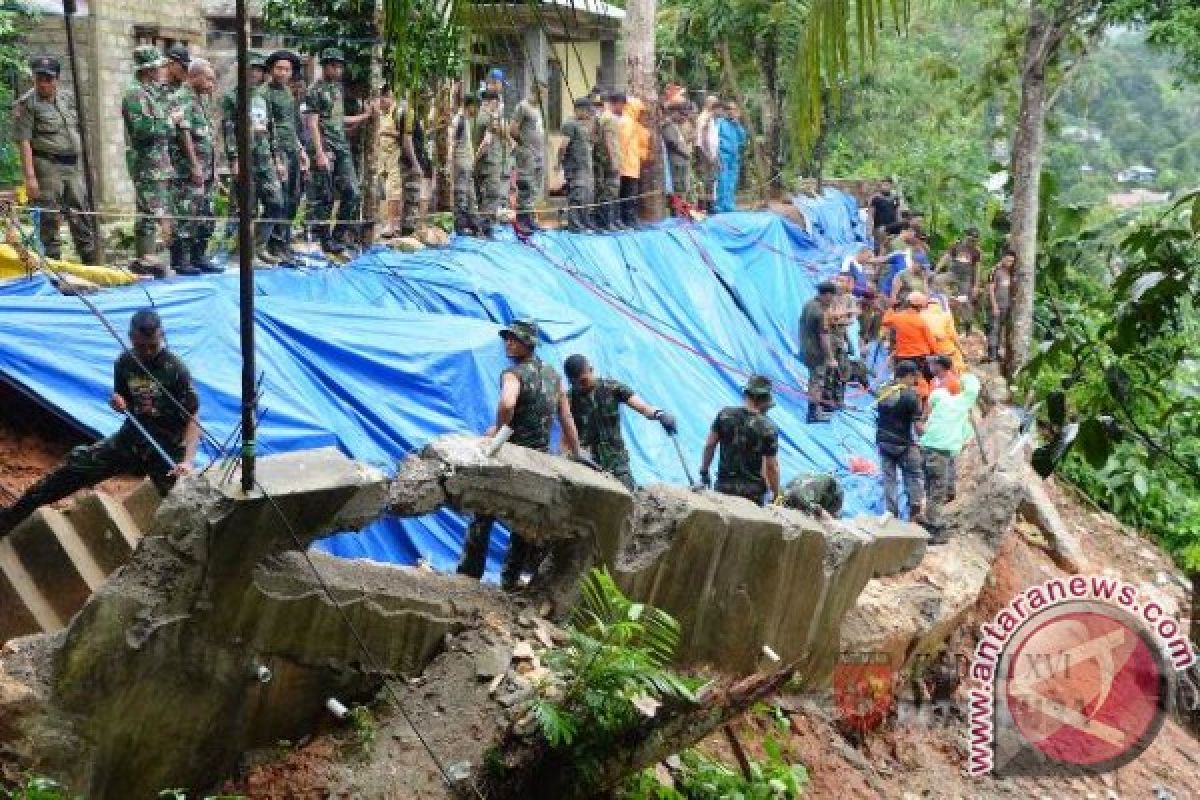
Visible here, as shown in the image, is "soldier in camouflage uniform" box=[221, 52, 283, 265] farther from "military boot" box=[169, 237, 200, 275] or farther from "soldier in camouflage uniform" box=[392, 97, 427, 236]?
"soldier in camouflage uniform" box=[392, 97, 427, 236]

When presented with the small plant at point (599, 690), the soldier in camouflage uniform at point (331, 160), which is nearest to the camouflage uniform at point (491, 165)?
the soldier in camouflage uniform at point (331, 160)

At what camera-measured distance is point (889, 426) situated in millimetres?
10773

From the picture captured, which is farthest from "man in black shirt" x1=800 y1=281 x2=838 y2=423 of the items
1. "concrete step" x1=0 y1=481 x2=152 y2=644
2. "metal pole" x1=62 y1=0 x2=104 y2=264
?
"concrete step" x1=0 y1=481 x2=152 y2=644

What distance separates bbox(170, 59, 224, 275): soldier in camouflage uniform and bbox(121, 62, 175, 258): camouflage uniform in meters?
0.10

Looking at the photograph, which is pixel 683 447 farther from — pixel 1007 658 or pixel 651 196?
pixel 651 196

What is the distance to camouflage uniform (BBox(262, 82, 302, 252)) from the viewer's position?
9.63 m

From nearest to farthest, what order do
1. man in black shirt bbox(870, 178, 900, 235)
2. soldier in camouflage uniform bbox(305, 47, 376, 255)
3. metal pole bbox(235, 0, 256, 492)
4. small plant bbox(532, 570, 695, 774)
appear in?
metal pole bbox(235, 0, 256, 492), small plant bbox(532, 570, 695, 774), soldier in camouflage uniform bbox(305, 47, 376, 255), man in black shirt bbox(870, 178, 900, 235)

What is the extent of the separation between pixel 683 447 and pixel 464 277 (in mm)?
2141

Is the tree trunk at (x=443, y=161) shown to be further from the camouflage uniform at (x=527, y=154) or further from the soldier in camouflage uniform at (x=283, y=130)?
the soldier in camouflage uniform at (x=283, y=130)

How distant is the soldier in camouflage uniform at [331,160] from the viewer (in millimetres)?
10086

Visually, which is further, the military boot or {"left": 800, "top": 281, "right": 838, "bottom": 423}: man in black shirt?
{"left": 800, "top": 281, "right": 838, "bottom": 423}: man in black shirt

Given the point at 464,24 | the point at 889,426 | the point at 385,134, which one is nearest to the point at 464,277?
the point at 385,134

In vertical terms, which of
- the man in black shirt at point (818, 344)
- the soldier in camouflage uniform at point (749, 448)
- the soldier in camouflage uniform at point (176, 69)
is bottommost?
the man in black shirt at point (818, 344)

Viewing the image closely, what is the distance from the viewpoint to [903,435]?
1067 centimetres
